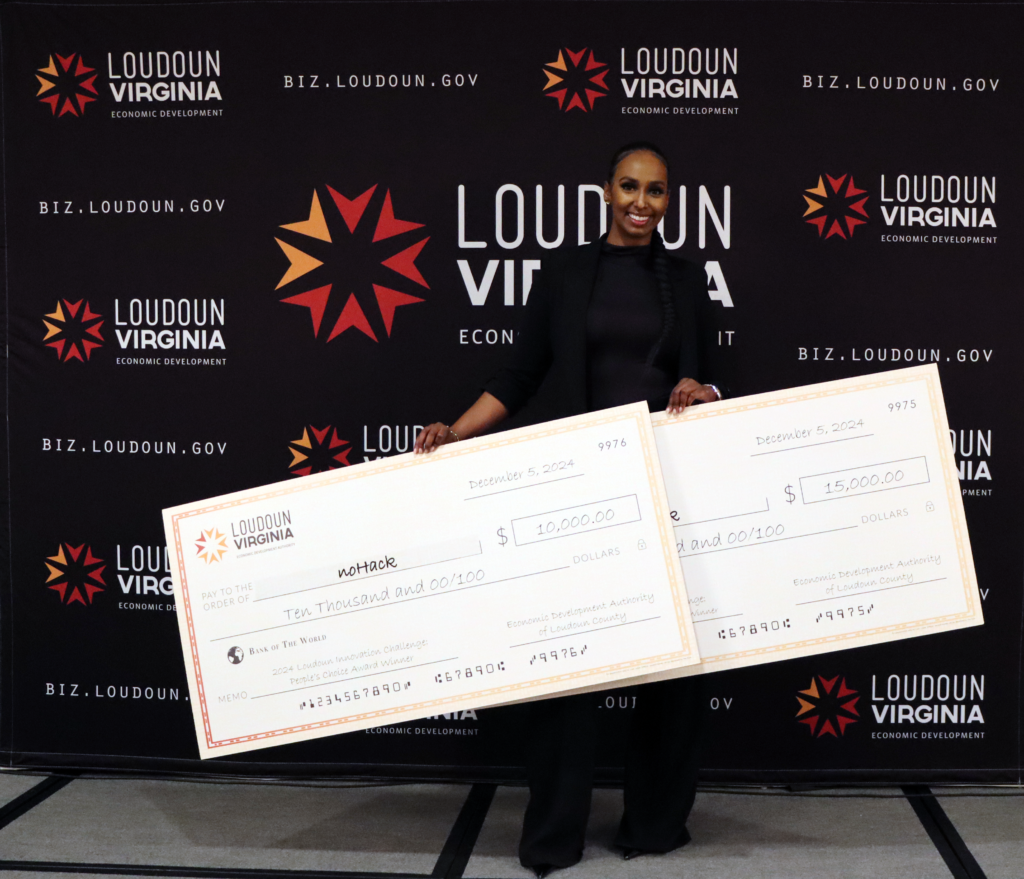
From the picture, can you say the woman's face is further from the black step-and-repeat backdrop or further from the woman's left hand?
the black step-and-repeat backdrop

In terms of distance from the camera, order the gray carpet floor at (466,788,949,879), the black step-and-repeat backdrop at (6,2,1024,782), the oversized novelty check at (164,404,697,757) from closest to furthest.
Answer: the oversized novelty check at (164,404,697,757)
the gray carpet floor at (466,788,949,879)
the black step-and-repeat backdrop at (6,2,1024,782)

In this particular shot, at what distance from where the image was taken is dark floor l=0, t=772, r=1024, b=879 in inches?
89.4

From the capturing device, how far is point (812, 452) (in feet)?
7.16

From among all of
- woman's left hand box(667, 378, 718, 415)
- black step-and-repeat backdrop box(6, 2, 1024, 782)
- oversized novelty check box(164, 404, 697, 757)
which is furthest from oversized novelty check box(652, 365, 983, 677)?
black step-and-repeat backdrop box(6, 2, 1024, 782)

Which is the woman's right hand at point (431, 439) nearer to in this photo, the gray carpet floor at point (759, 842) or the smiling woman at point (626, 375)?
the smiling woman at point (626, 375)

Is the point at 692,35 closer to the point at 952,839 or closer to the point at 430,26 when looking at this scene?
the point at 430,26

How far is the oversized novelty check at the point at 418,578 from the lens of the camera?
2.15m

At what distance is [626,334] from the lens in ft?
7.38

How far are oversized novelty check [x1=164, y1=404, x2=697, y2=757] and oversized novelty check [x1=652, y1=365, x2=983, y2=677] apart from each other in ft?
0.43

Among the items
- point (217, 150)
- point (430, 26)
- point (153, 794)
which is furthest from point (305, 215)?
point (153, 794)

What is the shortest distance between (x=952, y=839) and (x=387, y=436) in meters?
1.72

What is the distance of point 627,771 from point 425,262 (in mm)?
1408

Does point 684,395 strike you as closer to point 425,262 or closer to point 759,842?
point 425,262

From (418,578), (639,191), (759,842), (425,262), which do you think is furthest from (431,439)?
(759,842)
